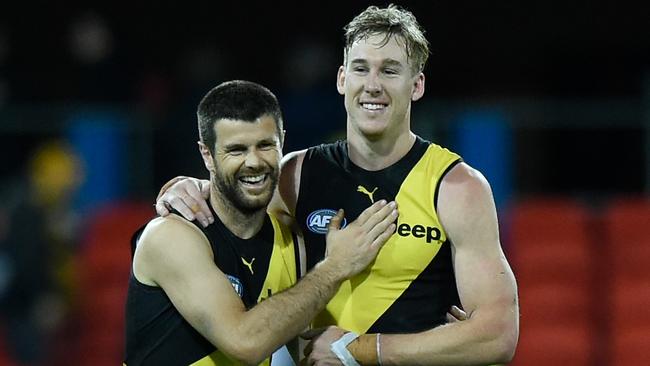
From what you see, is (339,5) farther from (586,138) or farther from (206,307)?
(206,307)

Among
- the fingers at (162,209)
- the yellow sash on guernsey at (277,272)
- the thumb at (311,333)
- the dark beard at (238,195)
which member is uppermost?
the dark beard at (238,195)

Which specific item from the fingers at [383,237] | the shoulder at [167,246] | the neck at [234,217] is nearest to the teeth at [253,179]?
the neck at [234,217]

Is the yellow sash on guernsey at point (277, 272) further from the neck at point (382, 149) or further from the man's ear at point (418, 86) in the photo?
the man's ear at point (418, 86)

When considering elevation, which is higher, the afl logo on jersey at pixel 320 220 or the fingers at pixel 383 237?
the afl logo on jersey at pixel 320 220

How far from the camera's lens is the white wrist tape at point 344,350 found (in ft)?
19.2

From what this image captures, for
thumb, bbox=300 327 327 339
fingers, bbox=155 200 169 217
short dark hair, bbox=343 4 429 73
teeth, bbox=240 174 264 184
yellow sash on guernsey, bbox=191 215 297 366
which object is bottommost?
thumb, bbox=300 327 327 339

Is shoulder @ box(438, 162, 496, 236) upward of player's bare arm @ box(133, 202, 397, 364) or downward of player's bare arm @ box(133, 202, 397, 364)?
upward

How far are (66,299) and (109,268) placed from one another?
1.84 feet

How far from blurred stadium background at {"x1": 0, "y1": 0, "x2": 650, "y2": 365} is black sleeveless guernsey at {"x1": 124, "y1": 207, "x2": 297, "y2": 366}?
16.7ft

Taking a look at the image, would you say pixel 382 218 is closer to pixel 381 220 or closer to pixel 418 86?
pixel 381 220

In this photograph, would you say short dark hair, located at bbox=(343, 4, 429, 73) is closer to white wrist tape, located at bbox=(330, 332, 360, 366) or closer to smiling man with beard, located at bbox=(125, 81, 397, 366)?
smiling man with beard, located at bbox=(125, 81, 397, 366)

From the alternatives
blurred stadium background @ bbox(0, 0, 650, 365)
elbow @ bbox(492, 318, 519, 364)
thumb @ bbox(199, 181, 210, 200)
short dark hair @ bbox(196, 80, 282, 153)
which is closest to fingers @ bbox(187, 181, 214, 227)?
thumb @ bbox(199, 181, 210, 200)

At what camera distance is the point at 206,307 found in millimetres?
5812

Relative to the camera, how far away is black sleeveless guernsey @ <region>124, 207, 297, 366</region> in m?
6.05
